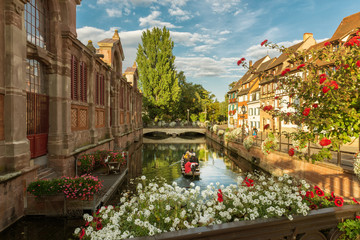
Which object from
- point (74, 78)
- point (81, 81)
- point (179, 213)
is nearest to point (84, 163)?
point (74, 78)

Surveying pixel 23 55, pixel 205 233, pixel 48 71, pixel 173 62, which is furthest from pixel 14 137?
pixel 173 62

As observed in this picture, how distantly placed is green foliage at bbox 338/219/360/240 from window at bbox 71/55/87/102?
14.0 metres

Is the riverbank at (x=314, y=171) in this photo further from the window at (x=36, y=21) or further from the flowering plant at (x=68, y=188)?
the window at (x=36, y=21)

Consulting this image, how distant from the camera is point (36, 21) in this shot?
417 inches

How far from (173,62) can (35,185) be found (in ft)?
152

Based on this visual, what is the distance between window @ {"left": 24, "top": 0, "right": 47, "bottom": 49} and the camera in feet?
32.5

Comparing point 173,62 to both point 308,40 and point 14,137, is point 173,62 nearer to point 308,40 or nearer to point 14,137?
point 308,40

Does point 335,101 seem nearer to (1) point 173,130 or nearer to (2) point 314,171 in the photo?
(2) point 314,171

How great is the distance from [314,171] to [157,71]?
1635 inches

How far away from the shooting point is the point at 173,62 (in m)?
51.6

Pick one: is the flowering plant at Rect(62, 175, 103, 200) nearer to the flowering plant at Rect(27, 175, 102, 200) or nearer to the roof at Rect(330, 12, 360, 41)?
the flowering plant at Rect(27, 175, 102, 200)

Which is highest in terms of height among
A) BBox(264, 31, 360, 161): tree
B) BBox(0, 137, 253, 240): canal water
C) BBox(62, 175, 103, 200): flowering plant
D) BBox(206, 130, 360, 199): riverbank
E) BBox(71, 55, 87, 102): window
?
BBox(71, 55, 87, 102): window

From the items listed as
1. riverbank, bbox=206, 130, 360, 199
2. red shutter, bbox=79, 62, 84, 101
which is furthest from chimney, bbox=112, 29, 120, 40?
riverbank, bbox=206, 130, 360, 199

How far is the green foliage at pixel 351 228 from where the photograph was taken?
3.10 m
